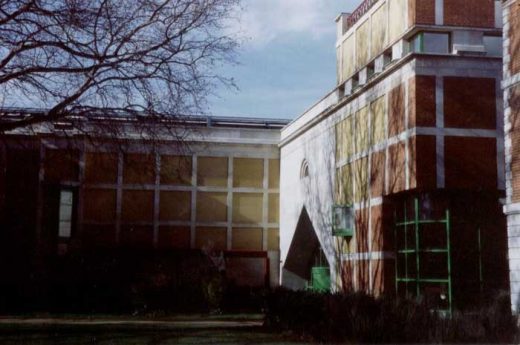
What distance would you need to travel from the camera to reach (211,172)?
129ft

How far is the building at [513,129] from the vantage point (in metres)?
18.9

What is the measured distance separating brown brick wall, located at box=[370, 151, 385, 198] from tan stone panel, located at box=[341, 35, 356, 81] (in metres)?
6.86

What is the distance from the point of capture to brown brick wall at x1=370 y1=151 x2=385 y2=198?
25.6 meters

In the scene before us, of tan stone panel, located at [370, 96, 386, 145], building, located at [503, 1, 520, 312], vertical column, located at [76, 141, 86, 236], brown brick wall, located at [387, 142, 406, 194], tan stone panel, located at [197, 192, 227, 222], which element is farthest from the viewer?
tan stone panel, located at [197, 192, 227, 222]

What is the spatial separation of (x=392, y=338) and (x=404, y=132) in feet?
32.1

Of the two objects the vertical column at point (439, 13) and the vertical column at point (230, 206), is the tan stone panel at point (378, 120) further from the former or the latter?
the vertical column at point (230, 206)

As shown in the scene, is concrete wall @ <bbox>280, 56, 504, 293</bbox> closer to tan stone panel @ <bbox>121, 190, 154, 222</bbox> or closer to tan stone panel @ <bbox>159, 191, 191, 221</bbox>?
tan stone panel @ <bbox>159, 191, 191, 221</bbox>

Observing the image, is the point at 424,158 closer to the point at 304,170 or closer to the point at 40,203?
the point at 304,170

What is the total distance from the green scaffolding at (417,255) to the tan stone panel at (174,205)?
1670 centimetres

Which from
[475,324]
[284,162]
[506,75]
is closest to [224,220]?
[284,162]

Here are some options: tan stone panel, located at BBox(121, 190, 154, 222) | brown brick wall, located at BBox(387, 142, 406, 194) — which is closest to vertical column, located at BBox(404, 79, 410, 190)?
brown brick wall, located at BBox(387, 142, 406, 194)

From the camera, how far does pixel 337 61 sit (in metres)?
34.3

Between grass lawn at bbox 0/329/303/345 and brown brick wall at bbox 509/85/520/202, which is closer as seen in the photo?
grass lawn at bbox 0/329/303/345

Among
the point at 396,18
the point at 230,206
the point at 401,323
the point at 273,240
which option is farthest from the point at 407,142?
the point at 230,206
